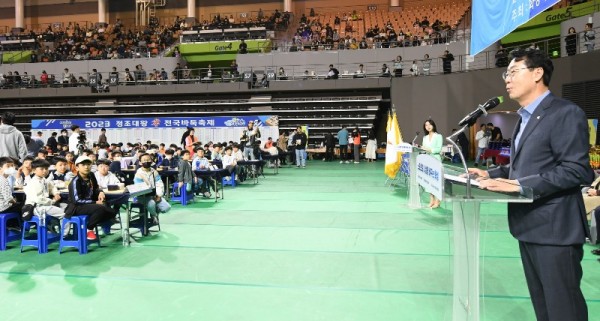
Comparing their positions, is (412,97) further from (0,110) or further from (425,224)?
(0,110)

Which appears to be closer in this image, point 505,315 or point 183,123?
point 505,315

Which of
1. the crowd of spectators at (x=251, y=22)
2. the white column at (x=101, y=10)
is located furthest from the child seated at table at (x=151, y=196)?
the white column at (x=101, y=10)

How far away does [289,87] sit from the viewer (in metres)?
21.7

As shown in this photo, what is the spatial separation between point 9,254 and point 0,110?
22.6m

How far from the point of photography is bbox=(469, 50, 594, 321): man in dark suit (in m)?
1.99

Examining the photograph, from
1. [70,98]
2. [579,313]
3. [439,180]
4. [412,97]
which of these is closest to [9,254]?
[439,180]

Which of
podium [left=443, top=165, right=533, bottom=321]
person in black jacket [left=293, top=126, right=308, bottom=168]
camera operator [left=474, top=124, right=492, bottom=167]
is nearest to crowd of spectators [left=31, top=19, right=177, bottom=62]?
person in black jacket [left=293, top=126, right=308, bottom=168]

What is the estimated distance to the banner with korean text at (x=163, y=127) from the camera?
2055 cm

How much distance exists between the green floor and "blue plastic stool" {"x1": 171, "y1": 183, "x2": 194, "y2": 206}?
3.98 ft

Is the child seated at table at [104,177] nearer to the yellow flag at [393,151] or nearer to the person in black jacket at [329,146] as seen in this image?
the yellow flag at [393,151]

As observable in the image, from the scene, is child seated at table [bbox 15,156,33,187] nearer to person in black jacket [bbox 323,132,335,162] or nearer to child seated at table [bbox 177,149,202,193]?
child seated at table [bbox 177,149,202,193]

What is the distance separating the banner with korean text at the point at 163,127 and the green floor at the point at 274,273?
1264 cm

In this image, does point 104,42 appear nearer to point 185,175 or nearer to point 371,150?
point 371,150

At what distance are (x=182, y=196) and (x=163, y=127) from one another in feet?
42.4
